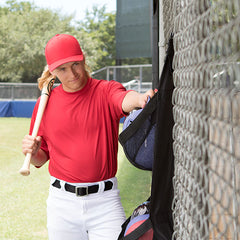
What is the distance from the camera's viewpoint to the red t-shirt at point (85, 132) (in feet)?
7.34

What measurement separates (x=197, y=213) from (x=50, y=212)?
1.56m

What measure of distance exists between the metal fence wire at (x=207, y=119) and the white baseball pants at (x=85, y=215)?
1039 mm

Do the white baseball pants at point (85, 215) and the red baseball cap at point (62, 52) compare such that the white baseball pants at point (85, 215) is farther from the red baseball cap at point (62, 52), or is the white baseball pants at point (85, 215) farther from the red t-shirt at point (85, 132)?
the red baseball cap at point (62, 52)

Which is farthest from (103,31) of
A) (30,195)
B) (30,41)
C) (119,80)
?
(30,195)

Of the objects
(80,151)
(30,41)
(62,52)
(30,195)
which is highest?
(30,41)

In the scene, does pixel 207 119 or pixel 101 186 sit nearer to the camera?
pixel 207 119

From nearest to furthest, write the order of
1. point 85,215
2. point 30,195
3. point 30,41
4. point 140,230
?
point 140,230
point 85,215
point 30,195
point 30,41

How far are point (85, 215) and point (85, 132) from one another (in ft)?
1.70

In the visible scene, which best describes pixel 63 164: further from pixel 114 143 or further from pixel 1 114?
pixel 1 114

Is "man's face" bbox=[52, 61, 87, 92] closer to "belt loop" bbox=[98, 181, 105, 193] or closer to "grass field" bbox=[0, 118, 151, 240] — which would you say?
"belt loop" bbox=[98, 181, 105, 193]

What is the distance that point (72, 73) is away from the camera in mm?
2236

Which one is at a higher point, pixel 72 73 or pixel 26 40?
pixel 26 40

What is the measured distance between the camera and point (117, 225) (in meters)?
2.17

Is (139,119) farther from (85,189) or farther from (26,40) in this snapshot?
(26,40)
